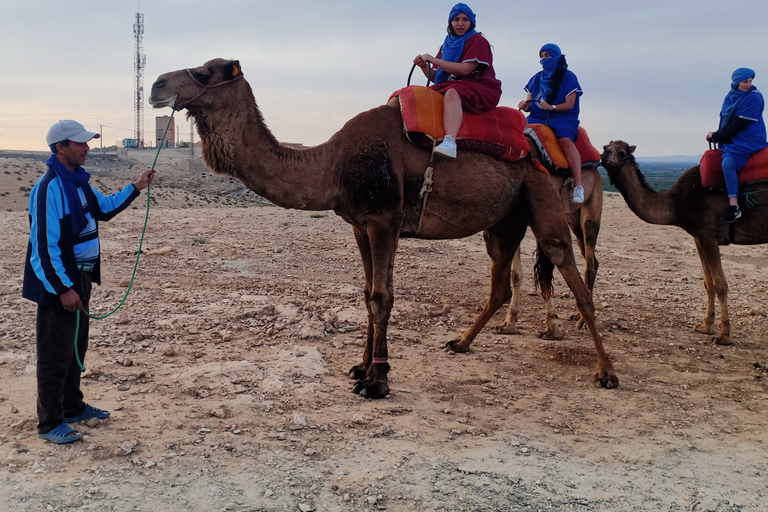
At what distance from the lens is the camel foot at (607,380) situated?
5883 mm

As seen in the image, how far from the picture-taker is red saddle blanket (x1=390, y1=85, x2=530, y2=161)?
5.38 metres

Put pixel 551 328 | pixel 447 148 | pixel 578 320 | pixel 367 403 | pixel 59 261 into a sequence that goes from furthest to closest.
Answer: pixel 578 320 < pixel 551 328 < pixel 447 148 < pixel 367 403 < pixel 59 261

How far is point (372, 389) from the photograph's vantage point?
5.27 m

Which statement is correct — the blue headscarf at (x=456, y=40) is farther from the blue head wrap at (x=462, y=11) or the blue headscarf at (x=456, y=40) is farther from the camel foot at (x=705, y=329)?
the camel foot at (x=705, y=329)

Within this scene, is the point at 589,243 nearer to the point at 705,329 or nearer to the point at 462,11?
the point at 705,329

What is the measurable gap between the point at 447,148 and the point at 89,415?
334cm

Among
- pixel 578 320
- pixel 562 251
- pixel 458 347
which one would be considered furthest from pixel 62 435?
pixel 578 320

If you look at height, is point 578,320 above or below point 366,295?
below

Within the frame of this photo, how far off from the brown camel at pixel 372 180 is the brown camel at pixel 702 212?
8.95 ft

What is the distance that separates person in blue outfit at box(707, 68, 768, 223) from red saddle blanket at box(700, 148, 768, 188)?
8 cm

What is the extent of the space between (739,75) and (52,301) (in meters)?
7.78

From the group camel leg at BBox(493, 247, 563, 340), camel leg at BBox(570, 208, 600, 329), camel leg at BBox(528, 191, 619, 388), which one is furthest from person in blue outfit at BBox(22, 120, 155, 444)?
camel leg at BBox(570, 208, 600, 329)

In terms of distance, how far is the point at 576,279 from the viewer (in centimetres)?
614

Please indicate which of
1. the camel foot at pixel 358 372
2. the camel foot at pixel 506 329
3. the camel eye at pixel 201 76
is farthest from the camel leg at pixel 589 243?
the camel eye at pixel 201 76
